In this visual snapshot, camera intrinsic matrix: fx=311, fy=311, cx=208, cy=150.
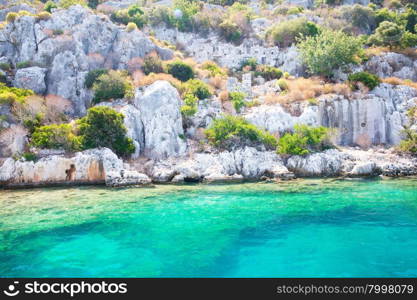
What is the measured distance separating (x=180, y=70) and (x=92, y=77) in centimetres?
1129

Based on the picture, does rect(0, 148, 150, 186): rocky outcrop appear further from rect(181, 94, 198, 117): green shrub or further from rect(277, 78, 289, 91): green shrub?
rect(277, 78, 289, 91): green shrub

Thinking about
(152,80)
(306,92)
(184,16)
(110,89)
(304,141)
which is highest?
(184,16)

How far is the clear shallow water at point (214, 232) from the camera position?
447 inches

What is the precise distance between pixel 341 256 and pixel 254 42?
49721mm

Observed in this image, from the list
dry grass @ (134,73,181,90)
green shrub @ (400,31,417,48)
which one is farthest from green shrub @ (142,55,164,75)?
green shrub @ (400,31,417,48)

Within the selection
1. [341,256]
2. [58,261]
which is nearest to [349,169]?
[341,256]

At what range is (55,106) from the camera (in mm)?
33406

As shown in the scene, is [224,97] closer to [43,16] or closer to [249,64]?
[249,64]

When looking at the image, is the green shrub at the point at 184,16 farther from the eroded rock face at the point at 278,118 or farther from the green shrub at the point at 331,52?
the eroded rock face at the point at 278,118

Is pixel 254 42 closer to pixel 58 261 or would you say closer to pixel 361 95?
pixel 361 95

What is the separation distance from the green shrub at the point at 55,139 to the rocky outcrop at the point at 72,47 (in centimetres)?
907

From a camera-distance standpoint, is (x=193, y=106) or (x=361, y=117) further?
(x=361, y=117)

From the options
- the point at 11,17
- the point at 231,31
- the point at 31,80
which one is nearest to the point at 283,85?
the point at 231,31

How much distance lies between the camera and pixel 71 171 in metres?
27.1
